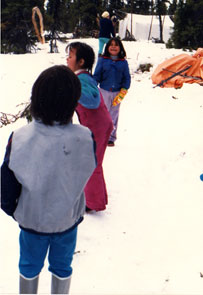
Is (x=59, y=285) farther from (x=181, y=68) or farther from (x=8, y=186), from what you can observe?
(x=181, y=68)

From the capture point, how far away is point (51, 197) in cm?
146

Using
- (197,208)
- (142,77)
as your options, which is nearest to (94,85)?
(197,208)

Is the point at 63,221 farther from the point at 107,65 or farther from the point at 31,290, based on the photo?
the point at 107,65

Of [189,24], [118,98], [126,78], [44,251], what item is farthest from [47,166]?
[189,24]

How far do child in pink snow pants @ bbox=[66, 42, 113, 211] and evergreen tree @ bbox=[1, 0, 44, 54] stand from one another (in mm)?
13778

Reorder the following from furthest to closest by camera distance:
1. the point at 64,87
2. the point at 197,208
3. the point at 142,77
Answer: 1. the point at 142,77
2. the point at 197,208
3. the point at 64,87

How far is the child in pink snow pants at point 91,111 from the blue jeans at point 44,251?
1258 millimetres

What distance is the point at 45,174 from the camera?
1417 mm

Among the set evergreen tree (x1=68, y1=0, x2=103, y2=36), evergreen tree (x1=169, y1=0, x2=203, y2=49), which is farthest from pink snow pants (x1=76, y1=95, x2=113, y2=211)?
evergreen tree (x1=68, y1=0, x2=103, y2=36)

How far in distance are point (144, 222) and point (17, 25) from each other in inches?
560

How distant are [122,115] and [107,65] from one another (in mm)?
2478

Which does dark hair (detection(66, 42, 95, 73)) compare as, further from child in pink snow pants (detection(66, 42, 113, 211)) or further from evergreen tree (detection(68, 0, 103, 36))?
evergreen tree (detection(68, 0, 103, 36))

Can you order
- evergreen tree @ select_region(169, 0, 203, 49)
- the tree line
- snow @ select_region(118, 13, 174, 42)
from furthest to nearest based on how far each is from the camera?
1. snow @ select_region(118, 13, 174, 42)
2. the tree line
3. evergreen tree @ select_region(169, 0, 203, 49)

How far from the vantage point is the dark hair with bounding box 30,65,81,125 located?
4.57 ft
